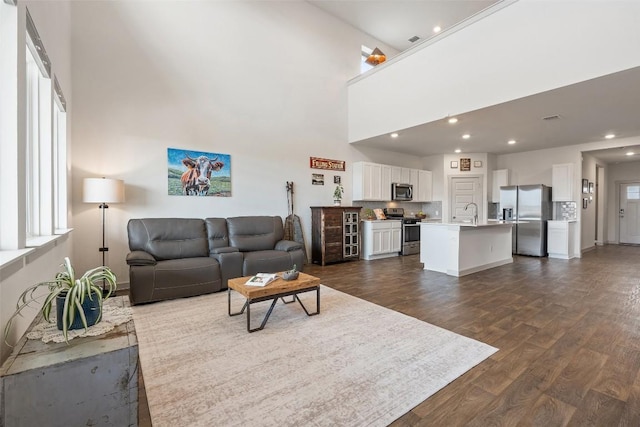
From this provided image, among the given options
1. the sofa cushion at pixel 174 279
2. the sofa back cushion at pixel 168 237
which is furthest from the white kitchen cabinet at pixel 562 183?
the sofa back cushion at pixel 168 237

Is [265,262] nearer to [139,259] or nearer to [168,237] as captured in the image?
[168,237]

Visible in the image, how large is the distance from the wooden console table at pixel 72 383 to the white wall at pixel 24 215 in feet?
0.82

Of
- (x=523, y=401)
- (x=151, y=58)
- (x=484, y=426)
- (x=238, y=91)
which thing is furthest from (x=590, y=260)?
(x=151, y=58)

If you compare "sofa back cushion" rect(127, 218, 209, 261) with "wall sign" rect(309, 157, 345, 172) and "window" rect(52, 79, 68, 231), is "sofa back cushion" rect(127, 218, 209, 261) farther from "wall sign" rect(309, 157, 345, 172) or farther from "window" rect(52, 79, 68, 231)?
"wall sign" rect(309, 157, 345, 172)

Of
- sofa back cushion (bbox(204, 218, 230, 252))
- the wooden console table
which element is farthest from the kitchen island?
the wooden console table

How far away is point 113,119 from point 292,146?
297 centimetres

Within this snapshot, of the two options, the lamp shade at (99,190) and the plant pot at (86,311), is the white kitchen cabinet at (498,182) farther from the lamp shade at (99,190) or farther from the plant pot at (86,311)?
the plant pot at (86,311)

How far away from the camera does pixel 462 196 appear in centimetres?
801

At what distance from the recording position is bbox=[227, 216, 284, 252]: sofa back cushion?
4804mm

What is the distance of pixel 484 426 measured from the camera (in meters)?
1.59

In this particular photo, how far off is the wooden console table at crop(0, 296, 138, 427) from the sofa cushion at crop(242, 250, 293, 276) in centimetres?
289

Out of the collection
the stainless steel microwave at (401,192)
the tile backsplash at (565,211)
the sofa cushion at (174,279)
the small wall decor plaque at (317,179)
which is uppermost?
the small wall decor plaque at (317,179)

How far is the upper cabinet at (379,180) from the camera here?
6.80 metres

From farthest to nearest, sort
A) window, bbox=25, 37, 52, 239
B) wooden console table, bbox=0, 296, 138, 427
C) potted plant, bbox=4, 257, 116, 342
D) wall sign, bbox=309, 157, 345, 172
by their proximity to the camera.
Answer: wall sign, bbox=309, 157, 345, 172, window, bbox=25, 37, 52, 239, potted plant, bbox=4, 257, 116, 342, wooden console table, bbox=0, 296, 138, 427
